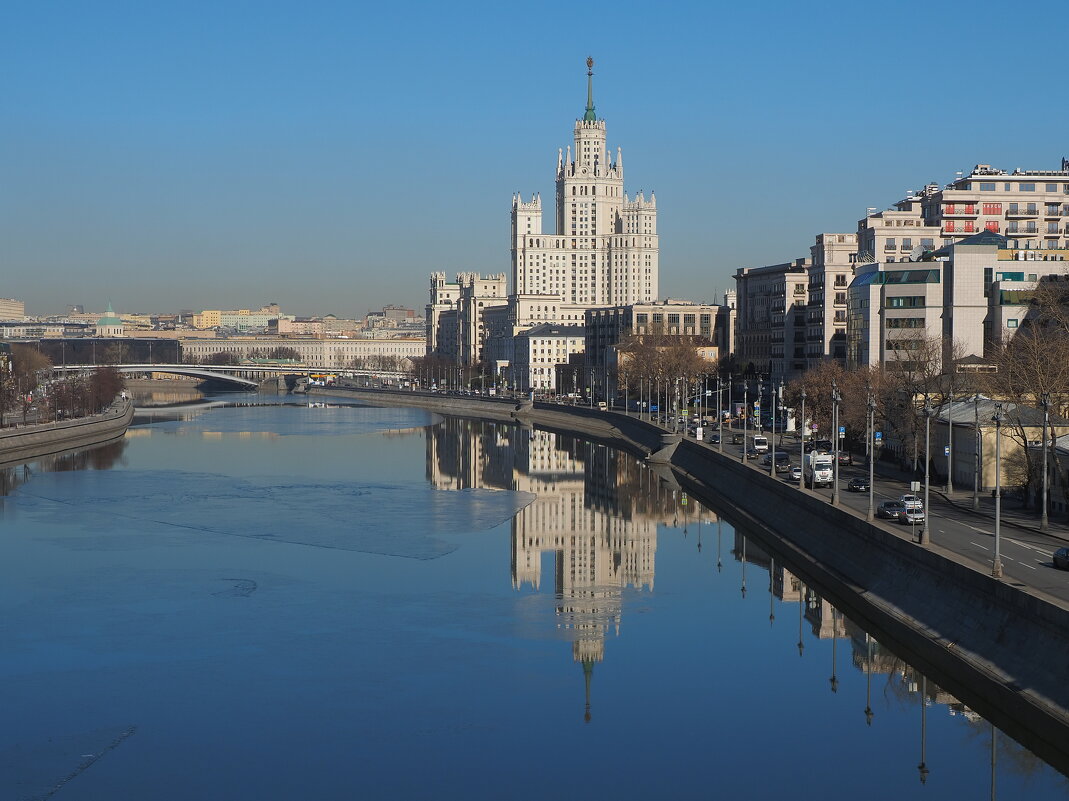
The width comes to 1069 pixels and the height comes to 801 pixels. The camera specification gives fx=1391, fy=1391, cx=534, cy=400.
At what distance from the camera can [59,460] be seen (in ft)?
280

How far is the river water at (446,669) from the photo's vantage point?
24.8m

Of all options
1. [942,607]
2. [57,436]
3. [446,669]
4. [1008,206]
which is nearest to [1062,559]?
[942,607]

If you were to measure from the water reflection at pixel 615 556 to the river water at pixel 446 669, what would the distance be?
0.47 feet

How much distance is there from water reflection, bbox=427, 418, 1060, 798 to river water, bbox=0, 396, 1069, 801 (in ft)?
0.47

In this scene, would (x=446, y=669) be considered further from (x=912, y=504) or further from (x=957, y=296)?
(x=957, y=296)

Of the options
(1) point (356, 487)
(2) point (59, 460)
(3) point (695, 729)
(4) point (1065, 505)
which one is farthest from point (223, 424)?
(3) point (695, 729)

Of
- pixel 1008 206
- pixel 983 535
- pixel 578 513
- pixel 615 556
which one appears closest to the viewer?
pixel 983 535

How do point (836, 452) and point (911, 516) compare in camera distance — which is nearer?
point (911, 516)

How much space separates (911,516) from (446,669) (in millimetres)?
14290

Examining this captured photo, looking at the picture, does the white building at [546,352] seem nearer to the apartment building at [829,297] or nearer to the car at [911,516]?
the apartment building at [829,297]

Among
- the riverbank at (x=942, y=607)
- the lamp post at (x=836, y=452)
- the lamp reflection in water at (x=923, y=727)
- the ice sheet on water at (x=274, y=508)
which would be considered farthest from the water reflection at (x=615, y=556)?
the ice sheet on water at (x=274, y=508)

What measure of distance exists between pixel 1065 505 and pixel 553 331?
5508 inches

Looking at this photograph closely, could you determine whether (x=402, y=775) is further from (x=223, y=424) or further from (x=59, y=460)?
(x=223, y=424)

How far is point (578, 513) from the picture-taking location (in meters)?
59.2
